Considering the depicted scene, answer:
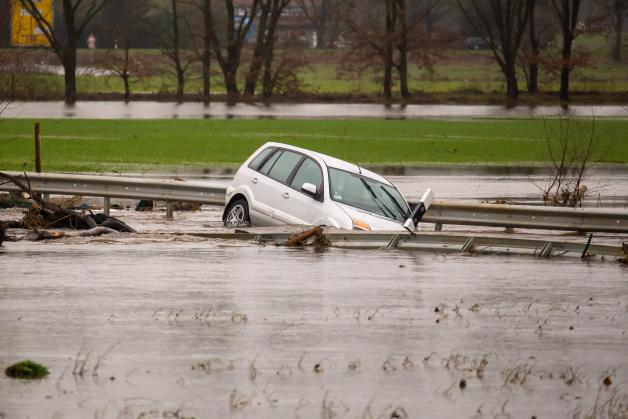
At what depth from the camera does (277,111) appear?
2175 inches

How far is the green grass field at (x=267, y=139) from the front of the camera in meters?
33.8

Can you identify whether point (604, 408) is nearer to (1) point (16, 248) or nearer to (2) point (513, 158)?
(1) point (16, 248)

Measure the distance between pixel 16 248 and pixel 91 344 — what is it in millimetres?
6211

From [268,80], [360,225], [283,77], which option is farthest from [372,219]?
[283,77]

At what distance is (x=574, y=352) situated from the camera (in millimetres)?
10484

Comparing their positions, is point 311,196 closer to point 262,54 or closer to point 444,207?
point 444,207

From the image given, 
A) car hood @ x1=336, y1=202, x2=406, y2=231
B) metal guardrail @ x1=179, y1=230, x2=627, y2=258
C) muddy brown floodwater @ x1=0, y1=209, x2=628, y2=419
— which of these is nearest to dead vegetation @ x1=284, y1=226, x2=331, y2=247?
metal guardrail @ x1=179, y1=230, x2=627, y2=258

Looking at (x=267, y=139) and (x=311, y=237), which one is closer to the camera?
(x=311, y=237)

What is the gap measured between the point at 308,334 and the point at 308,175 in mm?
7369

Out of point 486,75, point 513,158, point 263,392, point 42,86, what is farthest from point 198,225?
point 486,75

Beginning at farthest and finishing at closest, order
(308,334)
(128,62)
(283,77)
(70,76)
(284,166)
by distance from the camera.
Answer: (283,77)
(128,62)
(70,76)
(284,166)
(308,334)

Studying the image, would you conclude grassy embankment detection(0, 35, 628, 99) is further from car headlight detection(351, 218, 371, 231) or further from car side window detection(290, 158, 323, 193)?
car headlight detection(351, 218, 371, 231)

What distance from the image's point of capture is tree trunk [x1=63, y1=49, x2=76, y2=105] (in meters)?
59.5

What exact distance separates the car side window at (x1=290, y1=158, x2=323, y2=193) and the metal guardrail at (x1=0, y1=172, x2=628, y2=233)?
81.7 inches
